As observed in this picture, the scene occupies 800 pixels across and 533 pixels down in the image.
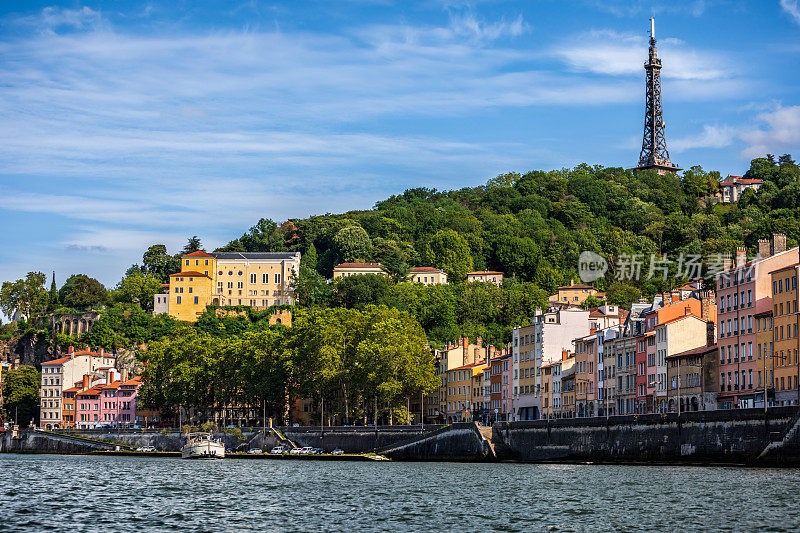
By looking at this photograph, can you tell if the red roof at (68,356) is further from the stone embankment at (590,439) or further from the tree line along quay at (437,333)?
the stone embankment at (590,439)

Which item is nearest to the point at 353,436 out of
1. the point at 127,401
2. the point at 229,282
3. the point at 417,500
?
the point at 417,500

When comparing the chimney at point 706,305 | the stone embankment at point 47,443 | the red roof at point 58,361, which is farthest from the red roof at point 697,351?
the red roof at point 58,361

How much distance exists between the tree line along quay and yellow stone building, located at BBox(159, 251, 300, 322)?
0.25 meters

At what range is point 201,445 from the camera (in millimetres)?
111188

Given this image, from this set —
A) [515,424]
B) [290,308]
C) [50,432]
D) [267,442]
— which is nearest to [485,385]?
[267,442]

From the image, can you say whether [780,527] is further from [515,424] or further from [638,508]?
[515,424]

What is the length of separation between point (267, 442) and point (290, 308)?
64.8 metres

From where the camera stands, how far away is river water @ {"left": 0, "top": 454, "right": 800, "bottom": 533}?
4678 centimetres

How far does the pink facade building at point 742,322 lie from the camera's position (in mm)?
82625

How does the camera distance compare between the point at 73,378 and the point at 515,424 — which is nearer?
the point at 515,424

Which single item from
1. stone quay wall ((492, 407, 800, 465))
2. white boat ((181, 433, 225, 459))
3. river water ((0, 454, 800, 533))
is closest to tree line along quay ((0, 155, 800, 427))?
stone quay wall ((492, 407, 800, 465))

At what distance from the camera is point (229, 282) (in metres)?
190

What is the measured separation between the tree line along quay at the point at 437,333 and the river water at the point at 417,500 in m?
15.9

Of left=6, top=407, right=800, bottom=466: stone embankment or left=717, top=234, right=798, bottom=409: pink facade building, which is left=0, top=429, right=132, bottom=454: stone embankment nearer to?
left=6, top=407, right=800, bottom=466: stone embankment
